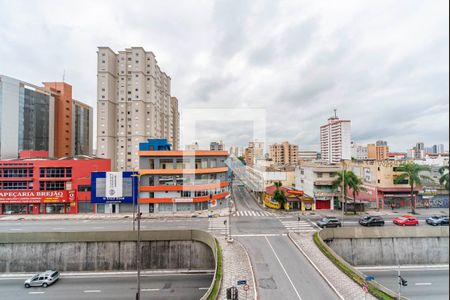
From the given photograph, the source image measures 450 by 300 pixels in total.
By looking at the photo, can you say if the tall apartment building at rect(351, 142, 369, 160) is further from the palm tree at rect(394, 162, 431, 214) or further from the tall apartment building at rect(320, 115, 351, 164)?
the palm tree at rect(394, 162, 431, 214)

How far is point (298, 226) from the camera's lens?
23.3 meters

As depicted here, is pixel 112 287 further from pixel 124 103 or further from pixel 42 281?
pixel 124 103

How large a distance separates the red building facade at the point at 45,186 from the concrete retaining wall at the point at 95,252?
40.5 feet

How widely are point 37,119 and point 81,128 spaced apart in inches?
497

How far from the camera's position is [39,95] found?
47844mm

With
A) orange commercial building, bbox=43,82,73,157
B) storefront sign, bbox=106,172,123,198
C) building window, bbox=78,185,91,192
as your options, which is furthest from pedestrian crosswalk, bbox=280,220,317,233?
orange commercial building, bbox=43,82,73,157

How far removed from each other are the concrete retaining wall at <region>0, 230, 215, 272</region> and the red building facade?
487 inches

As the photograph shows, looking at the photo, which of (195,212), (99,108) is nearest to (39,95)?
(99,108)

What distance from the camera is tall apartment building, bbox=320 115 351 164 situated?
96.9 m

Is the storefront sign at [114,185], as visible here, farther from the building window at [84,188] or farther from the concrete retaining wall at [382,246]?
the concrete retaining wall at [382,246]

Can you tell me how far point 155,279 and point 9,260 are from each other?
43.1 ft

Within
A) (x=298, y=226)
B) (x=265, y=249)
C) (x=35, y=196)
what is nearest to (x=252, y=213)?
(x=298, y=226)

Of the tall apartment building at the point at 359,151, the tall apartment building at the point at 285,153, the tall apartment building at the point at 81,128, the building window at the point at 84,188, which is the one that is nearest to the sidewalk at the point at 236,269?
the building window at the point at 84,188

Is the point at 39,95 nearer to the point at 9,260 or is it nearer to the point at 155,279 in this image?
the point at 9,260
